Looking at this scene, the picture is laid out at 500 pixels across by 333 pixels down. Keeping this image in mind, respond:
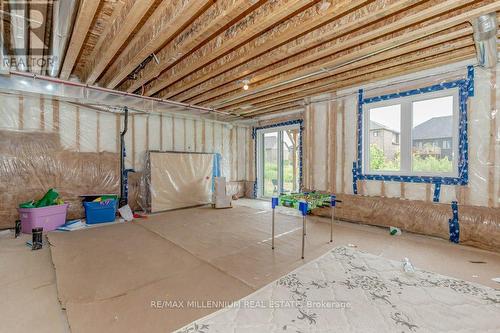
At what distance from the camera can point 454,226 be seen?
3.26 m

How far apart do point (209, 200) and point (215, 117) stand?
224 cm

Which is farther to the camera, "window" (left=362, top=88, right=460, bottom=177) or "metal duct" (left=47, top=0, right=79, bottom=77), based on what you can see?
"window" (left=362, top=88, right=460, bottom=177)

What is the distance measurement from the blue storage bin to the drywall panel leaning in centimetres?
85

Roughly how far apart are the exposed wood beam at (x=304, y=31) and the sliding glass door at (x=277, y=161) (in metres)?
3.36

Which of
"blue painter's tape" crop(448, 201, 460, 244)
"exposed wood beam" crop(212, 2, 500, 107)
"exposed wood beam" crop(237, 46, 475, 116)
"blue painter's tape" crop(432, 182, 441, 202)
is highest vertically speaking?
"exposed wood beam" crop(237, 46, 475, 116)

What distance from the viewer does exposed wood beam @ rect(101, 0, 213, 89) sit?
2.12m

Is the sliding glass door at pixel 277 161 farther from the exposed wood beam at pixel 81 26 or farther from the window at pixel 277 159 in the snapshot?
the exposed wood beam at pixel 81 26

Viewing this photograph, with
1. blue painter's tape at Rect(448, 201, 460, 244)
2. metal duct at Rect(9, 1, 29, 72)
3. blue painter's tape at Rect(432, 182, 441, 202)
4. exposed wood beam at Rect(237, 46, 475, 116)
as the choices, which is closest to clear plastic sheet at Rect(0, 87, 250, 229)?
metal duct at Rect(9, 1, 29, 72)

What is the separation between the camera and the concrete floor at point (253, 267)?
1.73 meters

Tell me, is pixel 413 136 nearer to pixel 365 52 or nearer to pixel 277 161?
pixel 365 52

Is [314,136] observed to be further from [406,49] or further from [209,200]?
[209,200]

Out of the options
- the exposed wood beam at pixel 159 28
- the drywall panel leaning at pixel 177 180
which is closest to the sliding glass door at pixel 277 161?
the drywall panel leaning at pixel 177 180

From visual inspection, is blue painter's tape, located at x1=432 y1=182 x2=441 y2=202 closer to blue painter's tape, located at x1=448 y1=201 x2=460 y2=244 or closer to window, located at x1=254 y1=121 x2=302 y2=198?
blue painter's tape, located at x1=448 y1=201 x2=460 y2=244

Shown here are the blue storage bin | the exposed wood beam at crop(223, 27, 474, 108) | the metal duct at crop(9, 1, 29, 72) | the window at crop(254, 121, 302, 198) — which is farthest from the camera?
the window at crop(254, 121, 302, 198)
